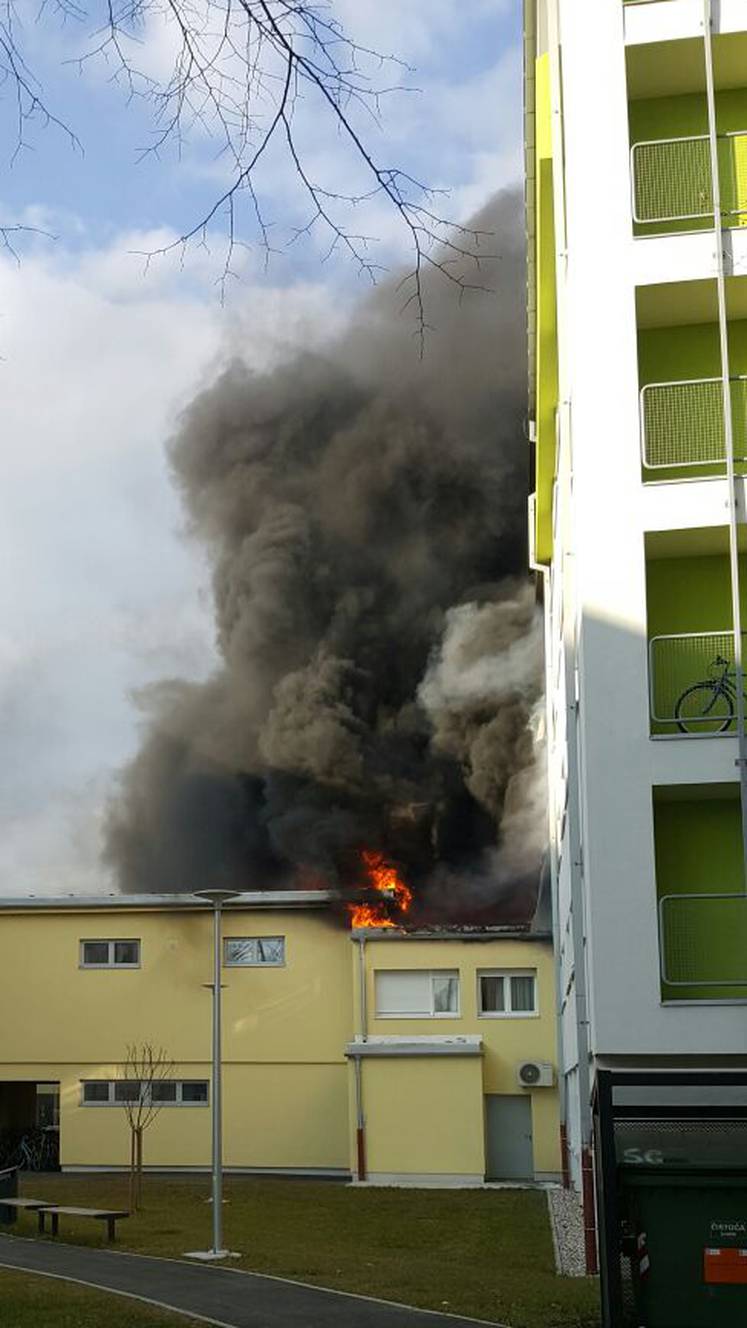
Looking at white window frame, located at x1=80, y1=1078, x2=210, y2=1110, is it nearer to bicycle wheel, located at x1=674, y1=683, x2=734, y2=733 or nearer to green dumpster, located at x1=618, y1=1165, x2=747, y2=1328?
bicycle wheel, located at x1=674, y1=683, x2=734, y2=733

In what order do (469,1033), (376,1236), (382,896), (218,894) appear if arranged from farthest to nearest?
(382,896), (469,1033), (376,1236), (218,894)

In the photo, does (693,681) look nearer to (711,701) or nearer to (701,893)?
(711,701)

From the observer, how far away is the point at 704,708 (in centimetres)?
1512

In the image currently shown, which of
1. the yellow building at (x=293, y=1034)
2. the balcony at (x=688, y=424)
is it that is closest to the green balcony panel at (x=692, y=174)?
the balcony at (x=688, y=424)

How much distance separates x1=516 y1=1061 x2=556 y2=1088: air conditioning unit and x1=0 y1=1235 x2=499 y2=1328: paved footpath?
524 inches

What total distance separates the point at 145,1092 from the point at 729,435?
22947mm

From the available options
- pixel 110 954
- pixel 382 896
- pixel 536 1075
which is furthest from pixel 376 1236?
pixel 382 896

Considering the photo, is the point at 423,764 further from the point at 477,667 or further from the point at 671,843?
the point at 671,843

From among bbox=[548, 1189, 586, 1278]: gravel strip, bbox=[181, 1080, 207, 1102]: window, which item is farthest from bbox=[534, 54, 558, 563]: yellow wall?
bbox=[181, 1080, 207, 1102]: window

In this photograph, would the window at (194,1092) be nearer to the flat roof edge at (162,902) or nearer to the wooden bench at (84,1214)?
the flat roof edge at (162,902)

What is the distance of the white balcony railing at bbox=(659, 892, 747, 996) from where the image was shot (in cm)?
1443

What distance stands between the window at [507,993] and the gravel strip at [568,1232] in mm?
4200

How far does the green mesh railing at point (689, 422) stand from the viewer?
50.7ft

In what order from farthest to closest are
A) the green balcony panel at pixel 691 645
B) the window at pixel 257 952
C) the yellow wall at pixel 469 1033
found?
the window at pixel 257 952 → the yellow wall at pixel 469 1033 → the green balcony panel at pixel 691 645
